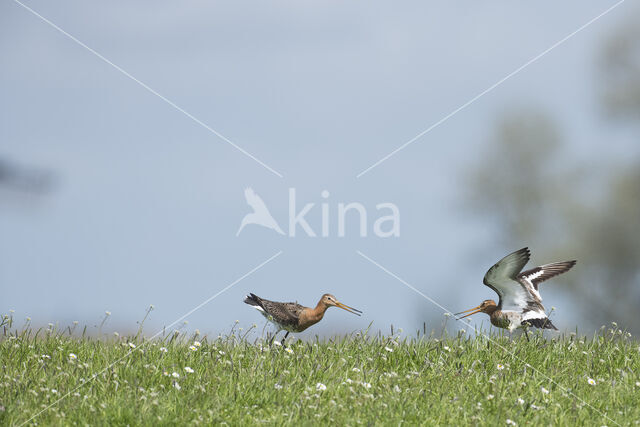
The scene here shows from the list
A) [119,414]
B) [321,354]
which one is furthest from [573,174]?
[119,414]

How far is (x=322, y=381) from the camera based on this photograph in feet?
27.7

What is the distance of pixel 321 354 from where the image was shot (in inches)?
378

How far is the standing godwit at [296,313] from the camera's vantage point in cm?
1030

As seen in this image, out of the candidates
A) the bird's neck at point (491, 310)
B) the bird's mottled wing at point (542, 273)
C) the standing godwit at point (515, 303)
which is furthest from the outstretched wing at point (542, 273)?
the bird's neck at point (491, 310)

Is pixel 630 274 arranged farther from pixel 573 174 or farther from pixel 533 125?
pixel 533 125

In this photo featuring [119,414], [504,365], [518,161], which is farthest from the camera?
[518,161]

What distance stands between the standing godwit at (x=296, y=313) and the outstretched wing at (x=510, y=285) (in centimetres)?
195

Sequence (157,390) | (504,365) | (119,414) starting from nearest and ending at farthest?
(119,414) < (157,390) < (504,365)

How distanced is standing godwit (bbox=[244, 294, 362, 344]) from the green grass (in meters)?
0.42

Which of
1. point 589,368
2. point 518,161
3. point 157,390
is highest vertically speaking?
point 518,161

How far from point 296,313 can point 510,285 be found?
3.00m

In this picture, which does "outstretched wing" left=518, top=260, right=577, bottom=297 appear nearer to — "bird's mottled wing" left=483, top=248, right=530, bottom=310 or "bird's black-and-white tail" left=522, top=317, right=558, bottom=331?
"bird's mottled wing" left=483, top=248, right=530, bottom=310

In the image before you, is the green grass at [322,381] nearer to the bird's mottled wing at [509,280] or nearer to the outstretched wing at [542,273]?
the bird's mottled wing at [509,280]

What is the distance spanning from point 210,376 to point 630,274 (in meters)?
16.5
